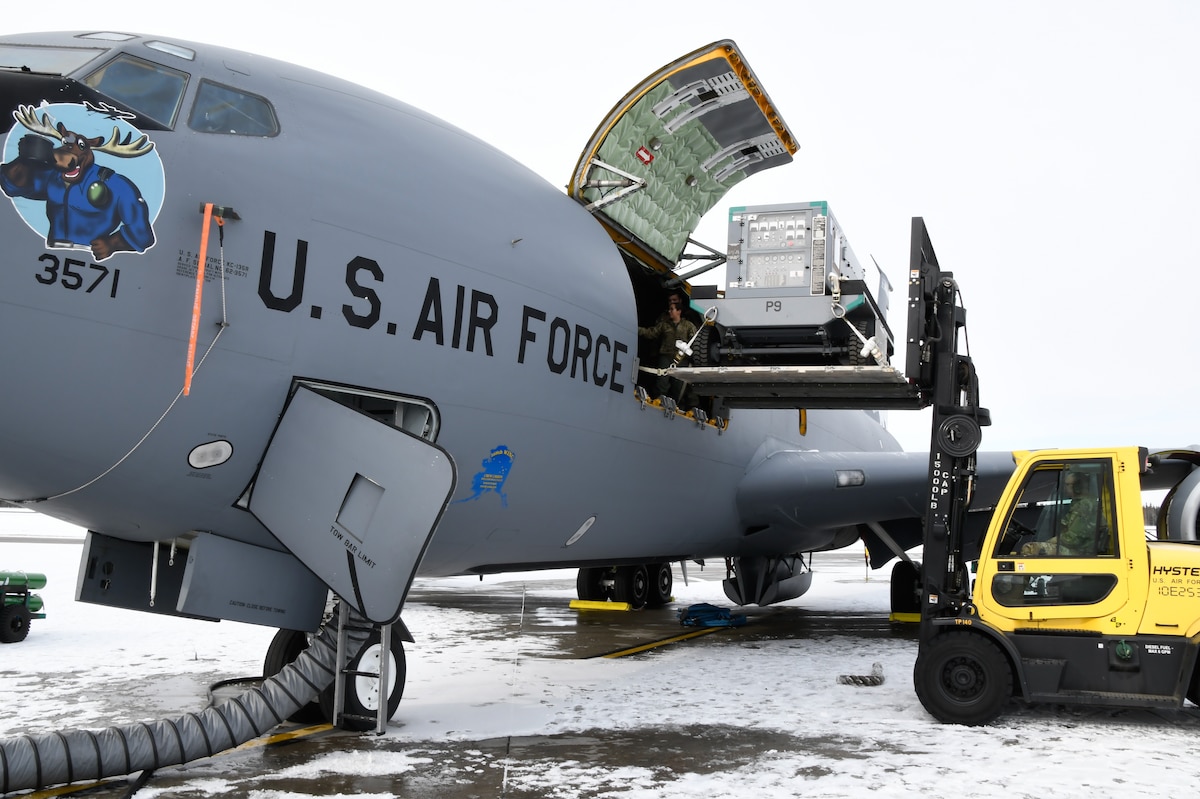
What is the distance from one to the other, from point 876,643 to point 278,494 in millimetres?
9447

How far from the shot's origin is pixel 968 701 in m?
7.58

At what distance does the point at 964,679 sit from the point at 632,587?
10.9 meters

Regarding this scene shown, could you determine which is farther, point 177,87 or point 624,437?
point 624,437

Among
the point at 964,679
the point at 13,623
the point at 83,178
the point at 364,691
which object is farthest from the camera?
the point at 13,623

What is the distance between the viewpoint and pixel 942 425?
8531mm

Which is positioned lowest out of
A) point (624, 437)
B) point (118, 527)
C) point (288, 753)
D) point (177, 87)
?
point (288, 753)

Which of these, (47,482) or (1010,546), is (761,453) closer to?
(1010,546)

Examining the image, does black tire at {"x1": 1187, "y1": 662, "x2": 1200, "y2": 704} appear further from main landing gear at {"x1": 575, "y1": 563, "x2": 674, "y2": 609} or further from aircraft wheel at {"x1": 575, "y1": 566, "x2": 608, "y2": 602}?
aircraft wheel at {"x1": 575, "y1": 566, "x2": 608, "y2": 602}

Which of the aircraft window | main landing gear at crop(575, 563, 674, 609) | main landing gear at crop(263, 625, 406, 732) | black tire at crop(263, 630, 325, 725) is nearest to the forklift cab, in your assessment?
main landing gear at crop(263, 625, 406, 732)

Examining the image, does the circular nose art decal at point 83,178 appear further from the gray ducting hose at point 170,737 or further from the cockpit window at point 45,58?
the gray ducting hose at point 170,737

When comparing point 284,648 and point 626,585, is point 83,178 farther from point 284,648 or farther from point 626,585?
point 626,585

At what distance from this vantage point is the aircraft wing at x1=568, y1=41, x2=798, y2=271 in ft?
31.0

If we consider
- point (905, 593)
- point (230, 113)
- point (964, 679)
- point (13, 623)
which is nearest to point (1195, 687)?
point (964, 679)

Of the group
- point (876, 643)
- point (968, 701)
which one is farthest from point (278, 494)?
point (876, 643)
